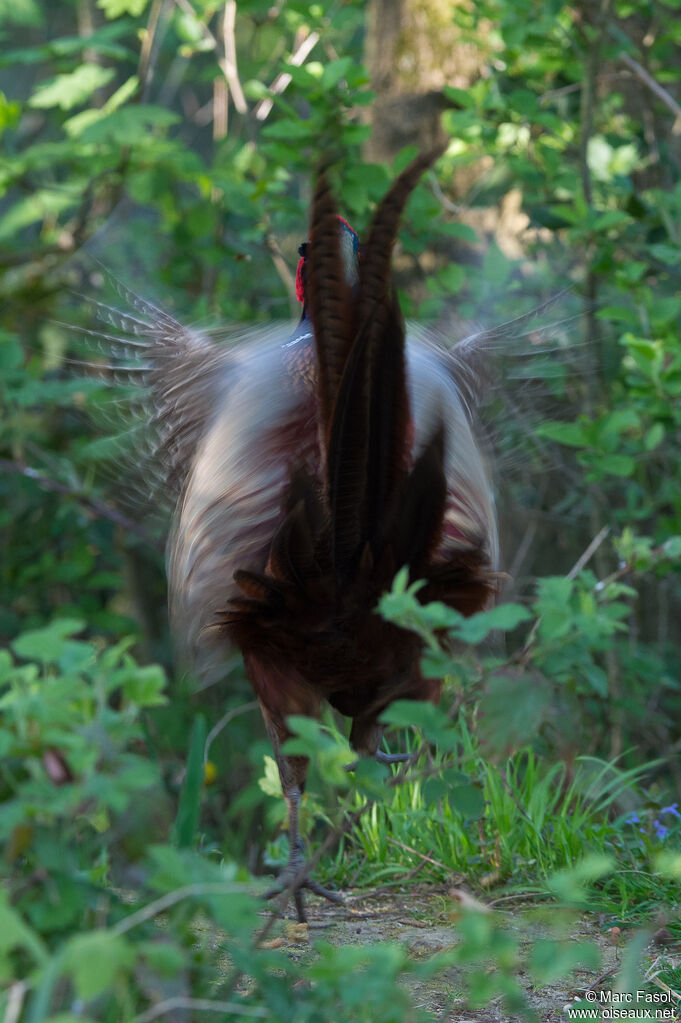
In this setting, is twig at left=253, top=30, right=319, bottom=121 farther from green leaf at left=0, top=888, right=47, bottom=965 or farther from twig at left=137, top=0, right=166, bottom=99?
green leaf at left=0, top=888, right=47, bottom=965

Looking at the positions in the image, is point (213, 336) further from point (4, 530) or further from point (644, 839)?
point (4, 530)

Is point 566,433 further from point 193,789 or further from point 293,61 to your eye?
point 293,61

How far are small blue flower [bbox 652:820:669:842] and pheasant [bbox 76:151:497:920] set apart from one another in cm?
64

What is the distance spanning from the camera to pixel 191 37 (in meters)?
4.46

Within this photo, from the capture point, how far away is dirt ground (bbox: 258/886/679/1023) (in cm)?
214

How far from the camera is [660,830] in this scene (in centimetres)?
283

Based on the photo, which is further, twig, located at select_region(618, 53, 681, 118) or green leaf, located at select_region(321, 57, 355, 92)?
twig, located at select_region(618, 53, 681, 118)

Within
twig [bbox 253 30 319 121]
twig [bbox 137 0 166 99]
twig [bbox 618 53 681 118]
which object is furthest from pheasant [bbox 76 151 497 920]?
twig [bbox 137 0 166 99]

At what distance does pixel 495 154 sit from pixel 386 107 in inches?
42.8

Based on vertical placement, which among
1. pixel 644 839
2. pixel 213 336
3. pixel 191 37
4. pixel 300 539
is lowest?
pixel 644 839

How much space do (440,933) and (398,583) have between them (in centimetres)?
125

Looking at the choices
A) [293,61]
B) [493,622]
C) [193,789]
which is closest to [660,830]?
[193,789]

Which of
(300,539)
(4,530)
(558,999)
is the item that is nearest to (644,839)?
(558,999)

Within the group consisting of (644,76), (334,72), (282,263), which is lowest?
(282,263)
